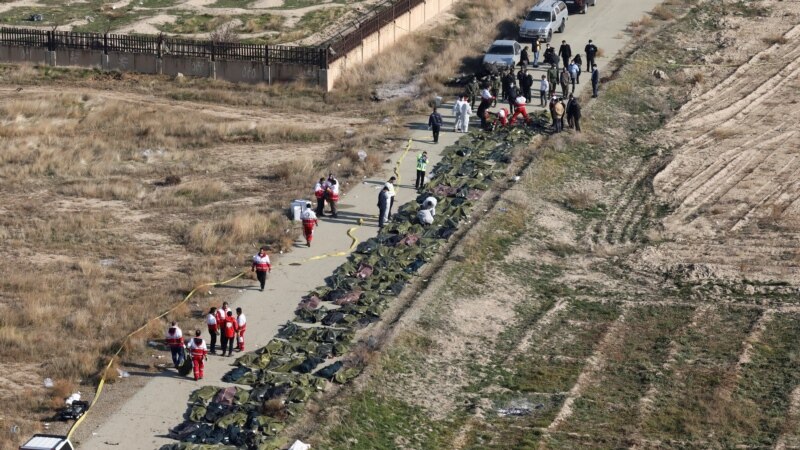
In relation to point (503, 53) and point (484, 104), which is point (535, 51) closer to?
point (503, 53)

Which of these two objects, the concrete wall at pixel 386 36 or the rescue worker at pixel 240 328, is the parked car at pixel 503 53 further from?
the rescue worker at pixel 240 328

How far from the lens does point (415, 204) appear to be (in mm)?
38312

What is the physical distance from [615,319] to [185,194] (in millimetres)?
12794

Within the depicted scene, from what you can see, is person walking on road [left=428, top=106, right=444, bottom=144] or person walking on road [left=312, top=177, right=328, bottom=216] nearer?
person walking on road [left=312, top=177, right=328, bottom=216]

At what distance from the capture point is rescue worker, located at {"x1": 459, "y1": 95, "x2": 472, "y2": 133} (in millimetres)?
44062

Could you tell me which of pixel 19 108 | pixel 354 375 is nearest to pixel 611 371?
pixel 354 375

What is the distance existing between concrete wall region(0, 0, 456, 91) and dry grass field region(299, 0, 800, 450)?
9144 millimetres

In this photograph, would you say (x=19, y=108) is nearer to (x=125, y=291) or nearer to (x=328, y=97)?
(x=328, y=97)

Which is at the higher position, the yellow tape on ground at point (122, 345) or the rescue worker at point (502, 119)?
the rescue worker at point (502, 119)

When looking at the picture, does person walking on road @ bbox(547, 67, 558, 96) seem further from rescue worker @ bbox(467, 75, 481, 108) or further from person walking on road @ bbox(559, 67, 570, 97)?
rescue worker @ bbox(467, 75, 481, 108)

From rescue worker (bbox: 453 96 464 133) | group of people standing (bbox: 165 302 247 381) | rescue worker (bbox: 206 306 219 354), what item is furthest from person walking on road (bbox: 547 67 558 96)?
rescue worker (bbox: 206 306 219 354)

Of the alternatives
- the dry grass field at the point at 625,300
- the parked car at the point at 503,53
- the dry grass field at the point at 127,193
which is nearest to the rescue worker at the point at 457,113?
the dry grass field at the point at 127,193

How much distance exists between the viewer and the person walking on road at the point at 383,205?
3647 centimetres

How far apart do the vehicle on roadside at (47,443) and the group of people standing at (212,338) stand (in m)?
3.80
